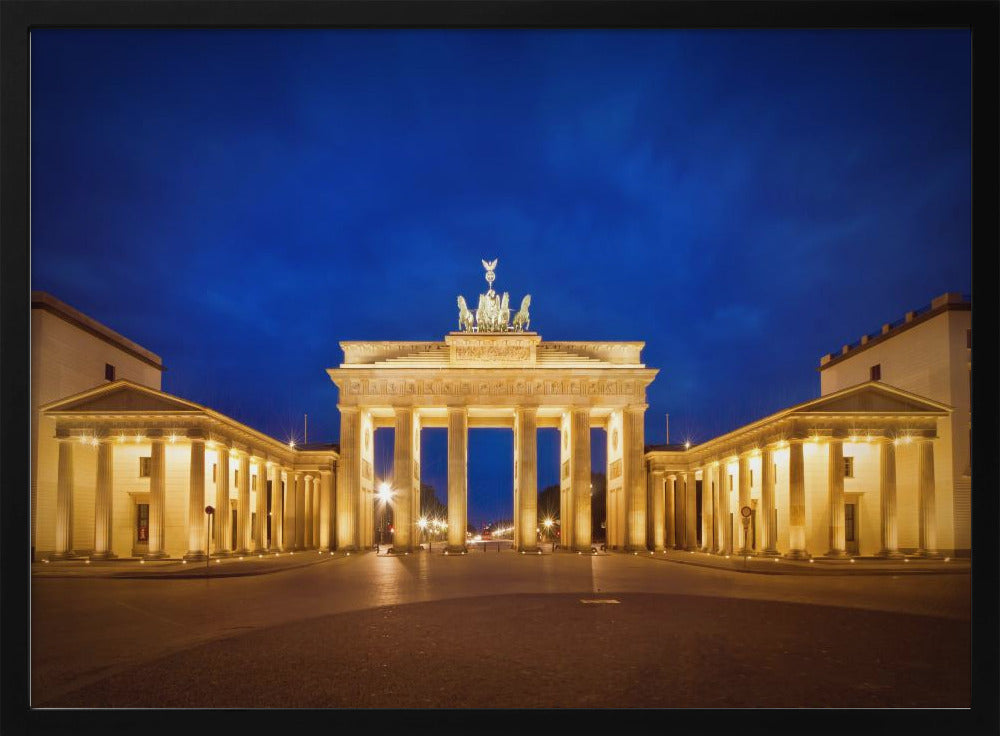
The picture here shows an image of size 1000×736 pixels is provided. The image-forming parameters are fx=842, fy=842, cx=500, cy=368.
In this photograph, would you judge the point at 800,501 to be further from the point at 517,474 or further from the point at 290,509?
the point at 290,509

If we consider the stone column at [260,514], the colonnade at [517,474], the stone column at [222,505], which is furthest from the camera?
the colonnade at [517,474]

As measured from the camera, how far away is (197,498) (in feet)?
174

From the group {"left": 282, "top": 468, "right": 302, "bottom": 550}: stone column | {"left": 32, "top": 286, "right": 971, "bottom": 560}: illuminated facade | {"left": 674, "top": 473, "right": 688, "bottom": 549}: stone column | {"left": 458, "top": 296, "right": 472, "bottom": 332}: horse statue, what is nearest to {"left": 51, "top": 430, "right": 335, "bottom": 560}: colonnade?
{"left": 32, "top": 286, "right": 971, "bottom": 560}: illuminated facade

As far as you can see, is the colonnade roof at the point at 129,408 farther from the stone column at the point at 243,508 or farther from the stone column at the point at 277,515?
the stone column at the point at 277,515

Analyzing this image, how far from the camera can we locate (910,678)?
11.6 meters

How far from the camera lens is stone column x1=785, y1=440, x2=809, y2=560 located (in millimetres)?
52094

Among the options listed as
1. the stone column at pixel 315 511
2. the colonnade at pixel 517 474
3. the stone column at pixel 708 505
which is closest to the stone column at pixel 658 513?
the stone column at pixel 708 505

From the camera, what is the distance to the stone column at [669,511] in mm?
82688

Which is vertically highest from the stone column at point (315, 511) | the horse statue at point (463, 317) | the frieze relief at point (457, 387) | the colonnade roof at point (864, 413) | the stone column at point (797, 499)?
the horse statue at point (463, 317)

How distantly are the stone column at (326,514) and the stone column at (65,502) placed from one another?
26.4 meters

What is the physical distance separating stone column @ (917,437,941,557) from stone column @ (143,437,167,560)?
4626cm

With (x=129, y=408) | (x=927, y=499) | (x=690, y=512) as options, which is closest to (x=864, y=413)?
(x=927, y=499)

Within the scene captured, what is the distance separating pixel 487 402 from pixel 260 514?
20.8 m

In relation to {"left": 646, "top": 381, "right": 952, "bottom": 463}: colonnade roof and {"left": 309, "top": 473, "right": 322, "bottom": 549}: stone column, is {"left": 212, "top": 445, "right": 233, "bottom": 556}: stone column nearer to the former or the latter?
{"left": 309, "top": 473, "right": 322, "bottom": 549}: stone column
